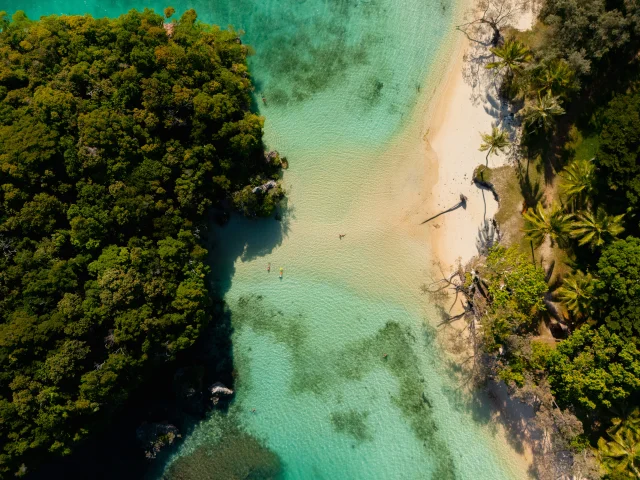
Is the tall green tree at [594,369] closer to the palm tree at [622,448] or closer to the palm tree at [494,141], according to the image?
the palm tree at [622,448]

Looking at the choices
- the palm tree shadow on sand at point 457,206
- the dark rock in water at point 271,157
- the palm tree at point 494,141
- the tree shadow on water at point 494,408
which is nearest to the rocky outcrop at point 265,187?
the dark rock in water at point 271,157

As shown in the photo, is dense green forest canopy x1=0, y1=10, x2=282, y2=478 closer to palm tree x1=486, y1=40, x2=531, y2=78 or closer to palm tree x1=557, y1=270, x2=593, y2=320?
palm tree x1=486, y1=40, x2=531, y2=78

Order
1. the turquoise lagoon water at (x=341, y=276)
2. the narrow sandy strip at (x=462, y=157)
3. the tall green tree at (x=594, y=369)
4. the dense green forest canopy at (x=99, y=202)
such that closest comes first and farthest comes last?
the dense green forest canopy at (x=99, y=202), the tall green tree at (x=594, y=369), the turquoise lagoon water at (x=341, y=276), the narrow sandy strip at (x=462, y=157)

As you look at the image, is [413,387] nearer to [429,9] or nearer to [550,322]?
[550,322]

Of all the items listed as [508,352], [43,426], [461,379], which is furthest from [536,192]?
[43,426]

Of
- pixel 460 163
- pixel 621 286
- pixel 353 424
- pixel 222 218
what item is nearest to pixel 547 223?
pixel 621 286

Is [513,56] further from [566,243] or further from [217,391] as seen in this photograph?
[217,391]
